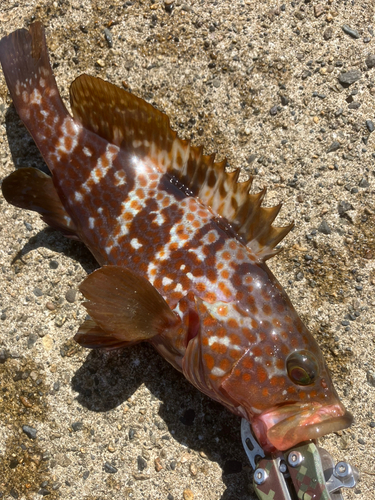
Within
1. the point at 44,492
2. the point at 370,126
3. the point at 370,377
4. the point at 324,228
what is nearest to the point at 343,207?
the point at 324,228

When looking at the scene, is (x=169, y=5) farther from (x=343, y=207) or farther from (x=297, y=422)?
(x=297, y=422)

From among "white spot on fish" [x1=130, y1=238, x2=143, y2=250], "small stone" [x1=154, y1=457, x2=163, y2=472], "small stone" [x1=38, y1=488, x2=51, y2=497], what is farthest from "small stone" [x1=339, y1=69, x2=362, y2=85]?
"small stone" [x1=38, y1=488, x2=51, y2=497]

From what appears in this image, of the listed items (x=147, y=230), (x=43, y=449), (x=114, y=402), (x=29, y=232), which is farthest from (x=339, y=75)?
(x=43, y=449)

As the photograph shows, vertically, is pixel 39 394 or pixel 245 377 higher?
pixel 245 377

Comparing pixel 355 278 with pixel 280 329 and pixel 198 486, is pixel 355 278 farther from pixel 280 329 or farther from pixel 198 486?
pixel 198 486

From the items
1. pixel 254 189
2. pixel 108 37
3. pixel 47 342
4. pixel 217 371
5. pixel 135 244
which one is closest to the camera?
pixel 217 371

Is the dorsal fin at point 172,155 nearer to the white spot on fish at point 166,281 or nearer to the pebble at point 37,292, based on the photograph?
the white spot on fish at point 166,281

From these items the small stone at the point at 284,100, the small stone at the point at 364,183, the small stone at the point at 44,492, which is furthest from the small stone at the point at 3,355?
the small stone at the point at 364,183
